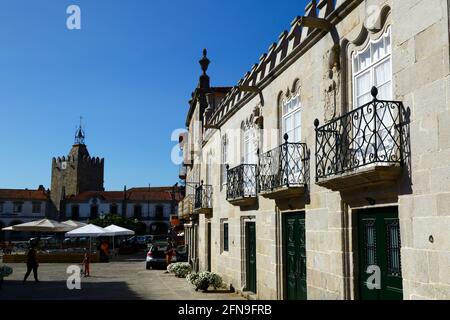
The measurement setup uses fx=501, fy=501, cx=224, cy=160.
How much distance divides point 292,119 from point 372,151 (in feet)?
11.8

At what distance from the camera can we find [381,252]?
23.0 ft

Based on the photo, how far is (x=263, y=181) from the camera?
11.2 meters

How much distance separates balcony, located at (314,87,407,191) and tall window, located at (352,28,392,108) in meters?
0.32

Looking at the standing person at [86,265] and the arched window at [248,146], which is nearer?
the arched window at [248,146]

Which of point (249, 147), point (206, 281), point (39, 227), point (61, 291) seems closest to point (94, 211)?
point (39, 227)

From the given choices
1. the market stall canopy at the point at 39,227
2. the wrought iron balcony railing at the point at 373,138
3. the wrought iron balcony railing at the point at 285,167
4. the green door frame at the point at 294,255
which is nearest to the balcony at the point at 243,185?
the wrought iron balcony railing at the point at 285,167

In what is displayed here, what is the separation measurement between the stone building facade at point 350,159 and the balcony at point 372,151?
0.9 inches

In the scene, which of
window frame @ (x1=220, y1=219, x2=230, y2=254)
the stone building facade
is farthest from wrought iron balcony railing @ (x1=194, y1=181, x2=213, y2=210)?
the stone building facade

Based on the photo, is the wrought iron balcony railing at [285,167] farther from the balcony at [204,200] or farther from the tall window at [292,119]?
the balcony at [204,200]

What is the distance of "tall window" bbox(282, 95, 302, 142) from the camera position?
10.1m

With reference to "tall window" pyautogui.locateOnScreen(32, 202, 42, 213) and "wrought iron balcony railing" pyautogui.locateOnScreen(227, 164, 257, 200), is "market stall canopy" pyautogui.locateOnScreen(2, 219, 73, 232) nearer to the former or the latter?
"wrought iron balcony railing" pyautogui.locateOnScreen(227, 164, 257, 200)

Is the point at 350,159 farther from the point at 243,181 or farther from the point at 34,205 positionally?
the point at 34,205

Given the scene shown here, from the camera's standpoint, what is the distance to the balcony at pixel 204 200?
1814cm
